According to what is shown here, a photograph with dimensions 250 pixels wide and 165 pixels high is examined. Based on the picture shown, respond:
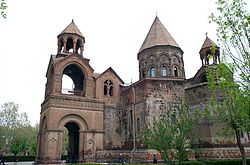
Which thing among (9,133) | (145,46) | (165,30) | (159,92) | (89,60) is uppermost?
(165,30)

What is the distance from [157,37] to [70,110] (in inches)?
539

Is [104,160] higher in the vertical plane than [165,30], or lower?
lower

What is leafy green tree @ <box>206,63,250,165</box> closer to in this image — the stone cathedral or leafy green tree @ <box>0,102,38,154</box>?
the stone cathedral

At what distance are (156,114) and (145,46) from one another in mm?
10233

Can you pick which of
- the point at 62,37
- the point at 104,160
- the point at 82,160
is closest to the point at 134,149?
the point at 104,160

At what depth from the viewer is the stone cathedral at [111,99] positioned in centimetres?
2314

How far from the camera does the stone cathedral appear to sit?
911 inches

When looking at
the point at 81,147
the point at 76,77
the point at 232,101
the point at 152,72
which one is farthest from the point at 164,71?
the point at 232,101

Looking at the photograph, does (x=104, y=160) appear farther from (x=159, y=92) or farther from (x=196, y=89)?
(x=196, y=89)

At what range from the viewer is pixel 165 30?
103ft

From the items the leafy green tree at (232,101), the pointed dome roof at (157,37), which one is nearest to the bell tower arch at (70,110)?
the pointed dome roof at (157,37)

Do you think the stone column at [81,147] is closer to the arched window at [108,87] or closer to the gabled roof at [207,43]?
the arched window at [108,87]

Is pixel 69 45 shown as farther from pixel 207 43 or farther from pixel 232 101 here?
pixel 232 101

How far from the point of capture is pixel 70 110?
24750 mm
